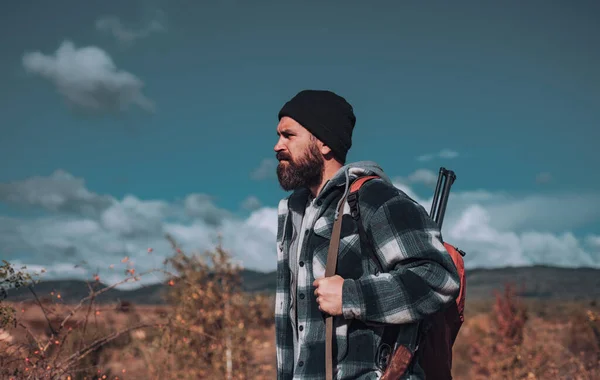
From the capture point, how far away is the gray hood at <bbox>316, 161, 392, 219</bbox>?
3094 mm

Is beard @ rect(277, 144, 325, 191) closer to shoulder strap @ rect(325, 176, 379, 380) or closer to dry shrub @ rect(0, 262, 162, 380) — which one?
shoulder strap @ rect(325, 176, 379, 380)

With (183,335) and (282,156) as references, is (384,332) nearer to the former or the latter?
(282,156)

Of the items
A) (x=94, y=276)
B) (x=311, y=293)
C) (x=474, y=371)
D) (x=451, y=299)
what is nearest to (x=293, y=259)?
(x=311, y=293)

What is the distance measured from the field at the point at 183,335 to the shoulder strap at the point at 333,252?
7.67 ft

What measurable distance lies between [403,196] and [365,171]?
0.84 feet

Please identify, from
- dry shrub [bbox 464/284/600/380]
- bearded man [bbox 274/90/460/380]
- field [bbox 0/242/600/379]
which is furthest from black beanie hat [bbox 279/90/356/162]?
dry shrub [bbox 464/284/600/380]

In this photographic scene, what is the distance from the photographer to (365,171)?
3.13 metres

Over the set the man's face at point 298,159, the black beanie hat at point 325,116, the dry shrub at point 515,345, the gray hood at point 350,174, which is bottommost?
the dry shrub at point 515,345

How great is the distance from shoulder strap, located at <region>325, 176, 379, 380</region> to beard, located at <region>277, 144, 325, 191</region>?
0.29m

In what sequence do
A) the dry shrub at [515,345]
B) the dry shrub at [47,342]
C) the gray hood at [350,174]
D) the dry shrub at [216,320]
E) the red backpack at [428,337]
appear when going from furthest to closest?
the dry shrub at [515,345], the dry shrub at [216,320], the dry shrub at [47,342], the gray hood at [350,174], the red backpack at [428,337]

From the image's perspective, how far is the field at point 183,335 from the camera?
4.74 m

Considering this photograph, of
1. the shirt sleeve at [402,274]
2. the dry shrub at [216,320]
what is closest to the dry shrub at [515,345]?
the dry shrub at [216,320]

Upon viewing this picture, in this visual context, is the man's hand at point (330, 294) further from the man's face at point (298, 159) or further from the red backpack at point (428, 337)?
the man's face at point (298, 159)

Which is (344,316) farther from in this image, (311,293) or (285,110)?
(285,110)
